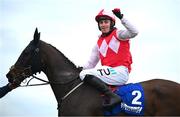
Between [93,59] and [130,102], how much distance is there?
6.22ft

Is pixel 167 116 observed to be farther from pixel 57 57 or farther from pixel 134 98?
pixel 57 57

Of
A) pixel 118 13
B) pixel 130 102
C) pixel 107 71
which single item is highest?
pixel 118 13

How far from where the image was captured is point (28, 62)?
10.6 metres

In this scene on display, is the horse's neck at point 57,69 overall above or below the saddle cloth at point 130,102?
above

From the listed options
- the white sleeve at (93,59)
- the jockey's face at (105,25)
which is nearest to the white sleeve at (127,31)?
the jockey's face at (105,25)

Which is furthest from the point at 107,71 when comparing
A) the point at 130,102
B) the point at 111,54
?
the point at 130,102

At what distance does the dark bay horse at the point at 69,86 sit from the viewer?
32.5 ft

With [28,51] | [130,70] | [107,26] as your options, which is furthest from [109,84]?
[28,51]

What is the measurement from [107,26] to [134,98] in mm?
1816

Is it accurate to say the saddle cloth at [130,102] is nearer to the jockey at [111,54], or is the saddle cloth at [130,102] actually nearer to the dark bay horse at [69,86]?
the dark bay horse at [69,86]

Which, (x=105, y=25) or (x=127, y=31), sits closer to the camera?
(x=127, y=31)

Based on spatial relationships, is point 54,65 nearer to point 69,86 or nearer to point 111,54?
point 69,86

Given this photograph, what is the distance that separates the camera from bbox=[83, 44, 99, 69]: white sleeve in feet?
36.9

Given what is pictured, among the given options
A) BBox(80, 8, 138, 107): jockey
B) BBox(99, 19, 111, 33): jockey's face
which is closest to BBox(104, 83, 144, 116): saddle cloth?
BBox(80, 8, 138, 107): jockey
